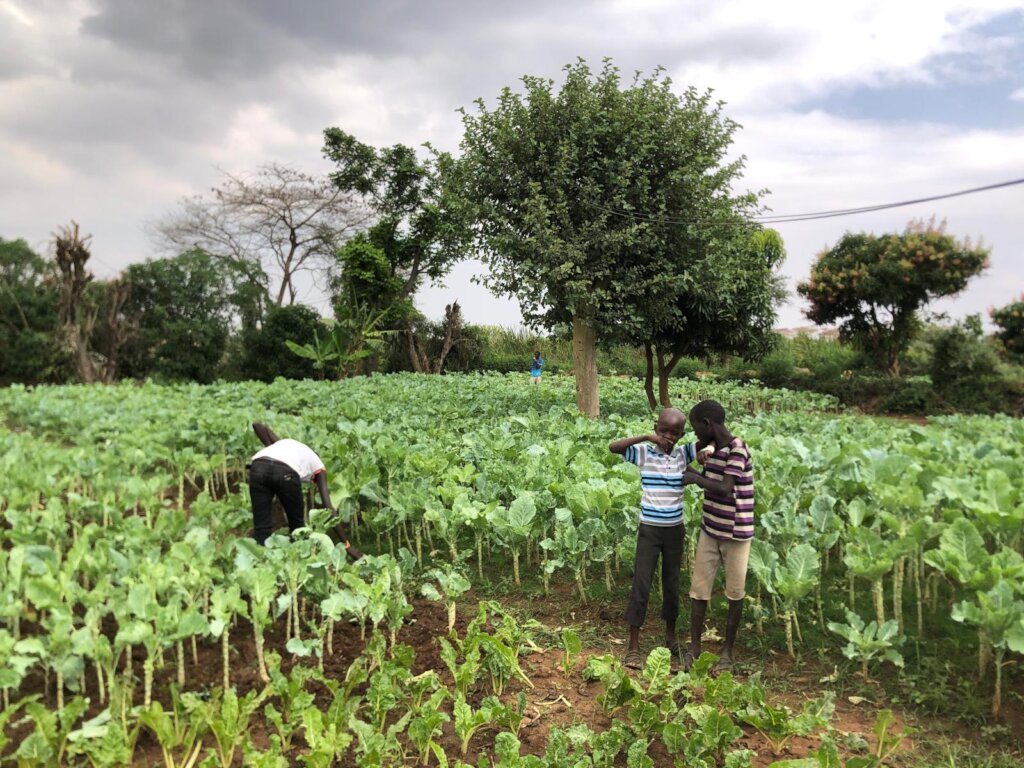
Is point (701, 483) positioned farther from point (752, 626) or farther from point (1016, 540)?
point (1016, 540)

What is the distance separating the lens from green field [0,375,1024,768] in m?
3.44

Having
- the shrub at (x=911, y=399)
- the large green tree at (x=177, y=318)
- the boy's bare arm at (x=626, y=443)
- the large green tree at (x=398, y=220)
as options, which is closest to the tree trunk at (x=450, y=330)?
the large green tree at (x=398, y=220)

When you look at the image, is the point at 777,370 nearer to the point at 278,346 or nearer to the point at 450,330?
the point at 450,330

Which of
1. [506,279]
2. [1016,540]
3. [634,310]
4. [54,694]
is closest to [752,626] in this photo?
[1016,540]

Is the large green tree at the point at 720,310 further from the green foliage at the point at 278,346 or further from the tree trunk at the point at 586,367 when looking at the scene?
the green foliage at the point at 278,346

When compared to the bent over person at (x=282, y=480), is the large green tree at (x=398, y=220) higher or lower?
higher

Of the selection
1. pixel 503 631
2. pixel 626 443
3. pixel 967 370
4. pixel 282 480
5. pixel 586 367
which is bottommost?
pixel 503 631

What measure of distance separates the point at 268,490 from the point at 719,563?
3.60 metres

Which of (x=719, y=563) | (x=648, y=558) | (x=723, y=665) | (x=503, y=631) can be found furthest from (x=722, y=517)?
(x=503, y=631)

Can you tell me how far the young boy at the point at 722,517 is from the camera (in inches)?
166

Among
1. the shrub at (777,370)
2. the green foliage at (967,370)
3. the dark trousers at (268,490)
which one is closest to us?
the dark trousers at (268,490)

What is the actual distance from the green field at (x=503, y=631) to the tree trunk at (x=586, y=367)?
679 cm

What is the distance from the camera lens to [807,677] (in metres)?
4.39

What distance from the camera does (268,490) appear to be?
→ 584cm
